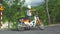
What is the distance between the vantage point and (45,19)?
10.3 meters

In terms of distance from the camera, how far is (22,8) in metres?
9.55

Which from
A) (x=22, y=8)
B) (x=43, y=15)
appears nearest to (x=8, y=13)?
(x=22, y=8)

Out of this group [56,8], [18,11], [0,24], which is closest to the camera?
[0,24]

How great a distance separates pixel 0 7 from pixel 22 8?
1.20 metres

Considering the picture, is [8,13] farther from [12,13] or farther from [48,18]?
[48,18]

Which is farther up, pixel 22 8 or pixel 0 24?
pixel 22 8

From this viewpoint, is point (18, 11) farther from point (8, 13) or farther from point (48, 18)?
point (48, 18)

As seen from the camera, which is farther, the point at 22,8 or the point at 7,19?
the point at 22,8

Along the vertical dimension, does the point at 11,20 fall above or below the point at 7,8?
below

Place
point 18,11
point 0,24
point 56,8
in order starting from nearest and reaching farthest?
1. point 0,24
2. point 18,11
3. point 56,8

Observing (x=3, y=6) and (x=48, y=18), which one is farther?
(x=48, y=18)

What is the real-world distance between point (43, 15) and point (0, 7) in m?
2.59

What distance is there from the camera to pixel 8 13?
8883mm

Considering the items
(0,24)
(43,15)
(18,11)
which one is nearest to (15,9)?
(18,11)
